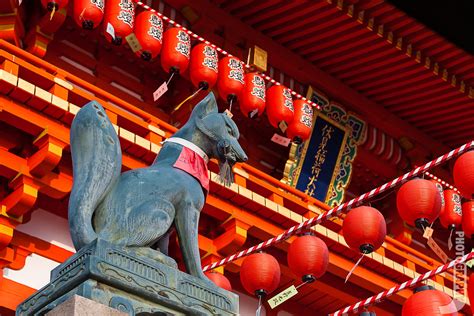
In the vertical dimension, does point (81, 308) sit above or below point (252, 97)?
below

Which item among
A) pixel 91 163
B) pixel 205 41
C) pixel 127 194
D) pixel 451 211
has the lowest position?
pixel 127 194

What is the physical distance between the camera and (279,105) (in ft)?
41.4

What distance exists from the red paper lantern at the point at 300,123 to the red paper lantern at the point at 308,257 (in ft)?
7.78

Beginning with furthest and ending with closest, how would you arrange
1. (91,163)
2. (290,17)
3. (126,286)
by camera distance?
(290,17), (91,163), (126,286)

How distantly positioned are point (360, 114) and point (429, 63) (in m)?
1.24

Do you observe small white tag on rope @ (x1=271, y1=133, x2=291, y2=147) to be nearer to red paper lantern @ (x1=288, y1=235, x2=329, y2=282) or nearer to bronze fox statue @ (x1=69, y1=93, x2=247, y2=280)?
red paper lantern @ (x1=288, y1=235, x2=329, y2=282)

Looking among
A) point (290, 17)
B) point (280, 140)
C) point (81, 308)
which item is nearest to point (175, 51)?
point (280, 140)

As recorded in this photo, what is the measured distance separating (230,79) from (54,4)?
2483 mm

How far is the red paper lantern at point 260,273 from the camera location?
1048 centimetres

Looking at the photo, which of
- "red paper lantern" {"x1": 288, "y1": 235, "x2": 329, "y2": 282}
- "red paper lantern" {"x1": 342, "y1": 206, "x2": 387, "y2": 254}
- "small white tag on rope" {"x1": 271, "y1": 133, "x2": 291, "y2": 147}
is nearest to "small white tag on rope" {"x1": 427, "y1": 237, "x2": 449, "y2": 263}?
"red paper lantern" {"x1": 342, "y1": 206, "x2": 387, "y2": 254}

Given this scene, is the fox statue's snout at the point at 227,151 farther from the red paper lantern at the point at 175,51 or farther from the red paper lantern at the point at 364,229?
the red paper lantern at the point at 175,51

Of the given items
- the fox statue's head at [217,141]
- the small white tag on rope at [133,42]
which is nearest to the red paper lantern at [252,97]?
the small white tag on rope at [133,42]

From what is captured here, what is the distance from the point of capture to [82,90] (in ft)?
36.0

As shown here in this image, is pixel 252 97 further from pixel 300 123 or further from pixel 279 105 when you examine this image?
pixel 300 123
